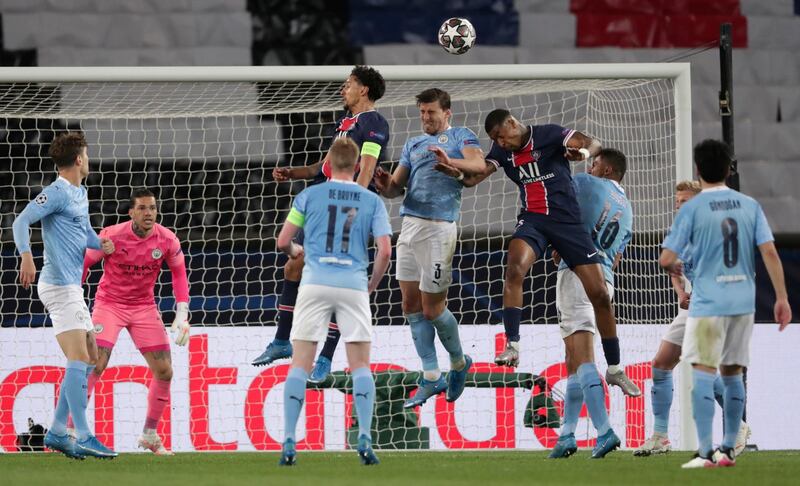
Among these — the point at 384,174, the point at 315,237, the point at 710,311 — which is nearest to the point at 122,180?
the point at 384,174

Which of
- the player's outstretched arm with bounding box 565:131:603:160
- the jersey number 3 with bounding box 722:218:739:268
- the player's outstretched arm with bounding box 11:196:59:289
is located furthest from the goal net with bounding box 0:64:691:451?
the jersey number 3 with bounding box 722:218:739:268

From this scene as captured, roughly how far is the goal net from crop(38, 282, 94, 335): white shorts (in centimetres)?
226

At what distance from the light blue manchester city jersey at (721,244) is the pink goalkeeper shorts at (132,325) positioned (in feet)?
13.2

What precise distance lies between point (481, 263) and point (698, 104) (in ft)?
11.0

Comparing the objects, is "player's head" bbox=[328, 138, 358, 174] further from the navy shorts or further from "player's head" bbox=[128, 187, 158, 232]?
"player's head" bbox=[128, 187, 158, 232]

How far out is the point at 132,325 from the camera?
952 cm

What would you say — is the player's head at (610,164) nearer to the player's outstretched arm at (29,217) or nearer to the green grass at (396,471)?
the green grass at (396,471)

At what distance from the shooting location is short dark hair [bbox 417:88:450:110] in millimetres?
9141

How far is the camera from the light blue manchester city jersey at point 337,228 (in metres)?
7.46

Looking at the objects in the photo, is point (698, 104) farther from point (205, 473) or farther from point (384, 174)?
point (205, 473)

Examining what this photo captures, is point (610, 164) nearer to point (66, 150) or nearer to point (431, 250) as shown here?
point (431, 250)

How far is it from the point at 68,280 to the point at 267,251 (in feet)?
12.5

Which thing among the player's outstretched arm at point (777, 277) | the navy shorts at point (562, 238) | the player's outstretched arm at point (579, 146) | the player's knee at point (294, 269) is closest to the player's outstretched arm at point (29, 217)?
the player's knee at point (294, 269)

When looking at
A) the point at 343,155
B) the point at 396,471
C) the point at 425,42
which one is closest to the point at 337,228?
the point at 343,155
